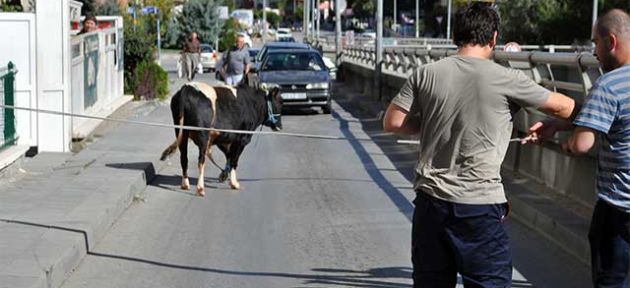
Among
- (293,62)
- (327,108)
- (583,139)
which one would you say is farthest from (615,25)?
(293,62)

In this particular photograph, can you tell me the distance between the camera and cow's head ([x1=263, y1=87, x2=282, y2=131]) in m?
13.8

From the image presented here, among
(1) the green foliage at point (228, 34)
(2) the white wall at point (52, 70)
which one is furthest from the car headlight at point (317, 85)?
(1) the green foliage at point (228, 34)

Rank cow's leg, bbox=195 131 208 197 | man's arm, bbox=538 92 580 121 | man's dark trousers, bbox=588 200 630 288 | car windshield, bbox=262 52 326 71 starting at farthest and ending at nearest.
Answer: car windshield, bbox=262 52 326 71
cow's leg, bbox=195 131 208 197
man's dark trousers, bbox=588 200 630 288
man's arm, bbox=538 92 580 121

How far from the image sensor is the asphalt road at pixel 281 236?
8438mm

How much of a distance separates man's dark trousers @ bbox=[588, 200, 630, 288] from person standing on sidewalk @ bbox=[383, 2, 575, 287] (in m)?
0.85

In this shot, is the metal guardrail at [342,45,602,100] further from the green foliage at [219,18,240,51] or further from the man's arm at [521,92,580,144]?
the green foliage at [219,18,240,51]

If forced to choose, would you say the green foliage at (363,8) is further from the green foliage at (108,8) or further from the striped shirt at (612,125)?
the striped shirt at (612,125)

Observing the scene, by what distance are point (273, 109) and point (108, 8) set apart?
30.8 m

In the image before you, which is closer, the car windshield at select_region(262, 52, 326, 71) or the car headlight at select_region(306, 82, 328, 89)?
the car headlight at select_region(306, 82, 328, 89)

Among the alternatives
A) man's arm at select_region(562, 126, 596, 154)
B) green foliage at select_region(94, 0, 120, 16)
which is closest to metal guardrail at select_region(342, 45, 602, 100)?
man's arm at select_region(562, 126, 596, 154)

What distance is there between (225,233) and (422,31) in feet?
357

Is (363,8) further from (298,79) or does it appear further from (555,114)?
(555,114)

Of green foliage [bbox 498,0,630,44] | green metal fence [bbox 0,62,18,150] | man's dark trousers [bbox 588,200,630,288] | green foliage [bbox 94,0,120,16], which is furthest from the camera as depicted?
green foliage [bbox 498,0,630,44]

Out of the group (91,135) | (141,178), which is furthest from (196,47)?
(141,178)
